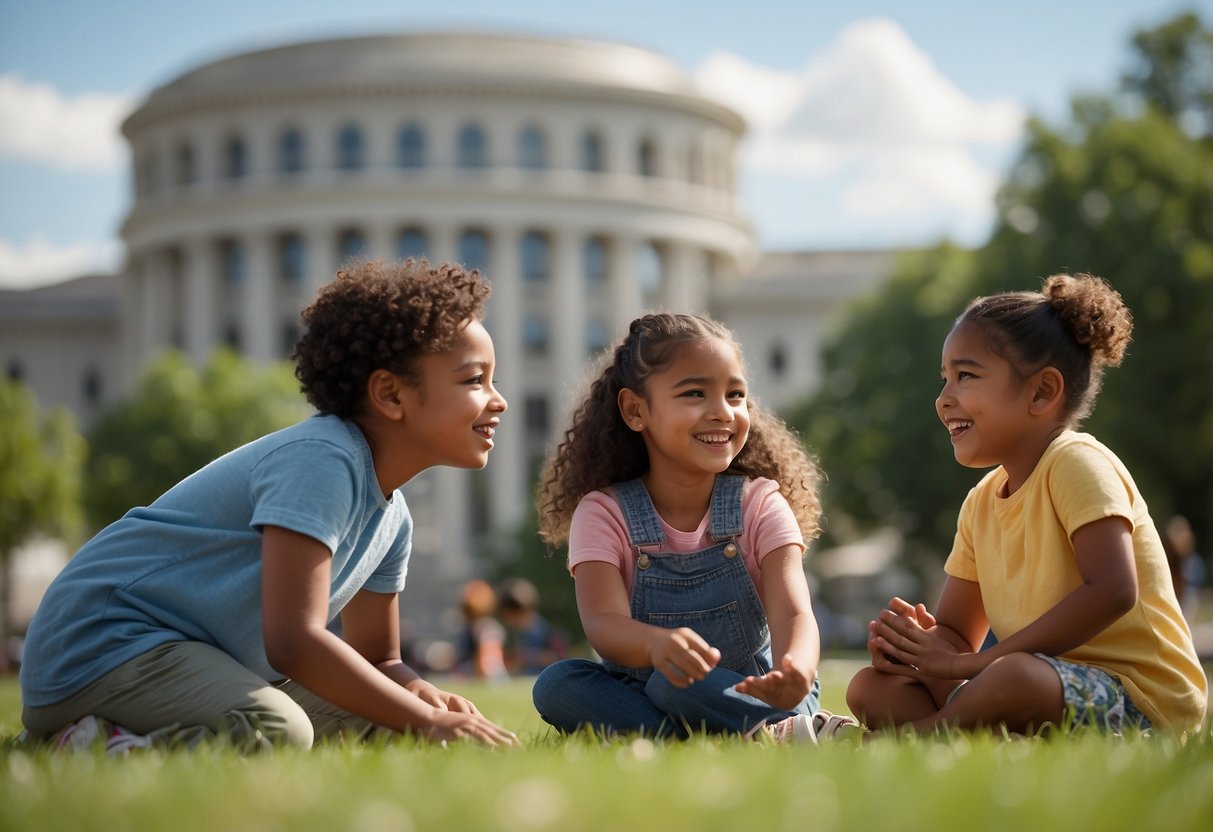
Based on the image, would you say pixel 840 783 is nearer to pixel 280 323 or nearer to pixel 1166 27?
pixel 1166 27

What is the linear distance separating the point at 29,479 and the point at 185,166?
3707 cm

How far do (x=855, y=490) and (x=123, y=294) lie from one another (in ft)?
177

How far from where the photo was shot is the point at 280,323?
76688 millimetres

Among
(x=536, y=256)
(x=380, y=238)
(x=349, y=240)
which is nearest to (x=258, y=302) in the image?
(x=349, y=240)

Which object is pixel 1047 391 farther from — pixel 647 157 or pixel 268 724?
pixel 647 157

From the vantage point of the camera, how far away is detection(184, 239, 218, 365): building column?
7669 centimetres

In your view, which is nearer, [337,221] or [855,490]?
[855,490]

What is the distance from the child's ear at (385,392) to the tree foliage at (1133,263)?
2614 cm

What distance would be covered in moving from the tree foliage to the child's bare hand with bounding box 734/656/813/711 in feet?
86.2

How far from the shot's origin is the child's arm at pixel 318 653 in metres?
4.45

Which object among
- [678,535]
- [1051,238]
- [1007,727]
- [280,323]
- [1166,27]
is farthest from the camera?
[280,323]

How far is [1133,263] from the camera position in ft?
103

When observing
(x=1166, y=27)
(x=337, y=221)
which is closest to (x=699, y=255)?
(x=337, y=221)

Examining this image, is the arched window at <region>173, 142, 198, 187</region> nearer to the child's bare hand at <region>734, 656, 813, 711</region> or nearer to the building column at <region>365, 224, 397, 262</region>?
the building column at <region>365, 224, 397, 262</region>
